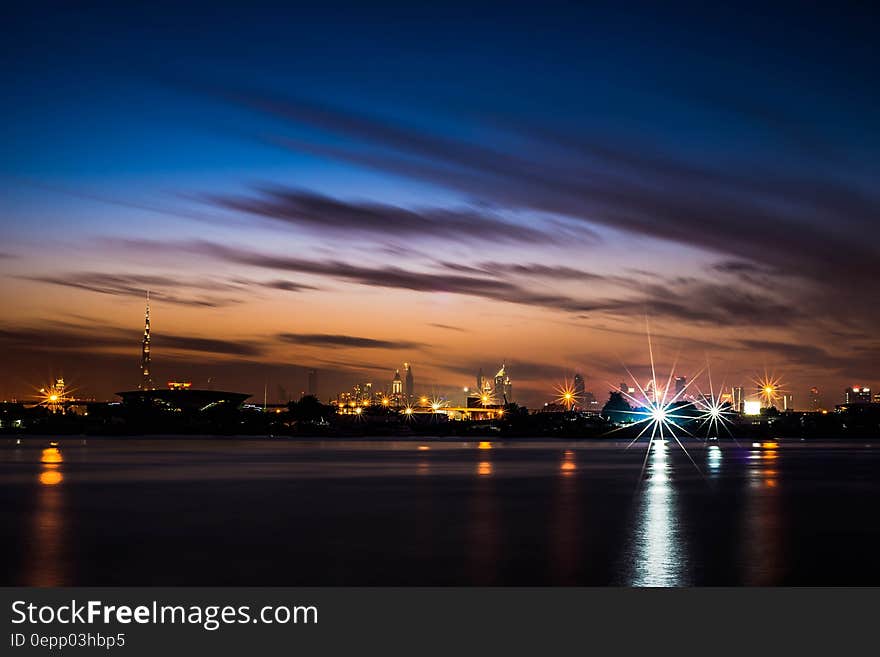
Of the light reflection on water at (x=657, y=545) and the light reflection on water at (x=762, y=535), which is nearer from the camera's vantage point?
the light reflection on water at (x=657, y=545)

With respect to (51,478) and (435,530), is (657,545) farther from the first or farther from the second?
(51,478)

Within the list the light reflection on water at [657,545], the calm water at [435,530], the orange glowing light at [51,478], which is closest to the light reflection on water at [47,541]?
the calm water at [435,530]

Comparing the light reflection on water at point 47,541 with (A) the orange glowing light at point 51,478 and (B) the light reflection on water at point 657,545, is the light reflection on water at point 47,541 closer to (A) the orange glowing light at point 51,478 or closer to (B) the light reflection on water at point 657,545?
(A) the orange glowing light at point 51,478

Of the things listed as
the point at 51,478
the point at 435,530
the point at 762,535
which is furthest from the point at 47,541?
the point at 51,478

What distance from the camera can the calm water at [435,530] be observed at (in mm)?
18203

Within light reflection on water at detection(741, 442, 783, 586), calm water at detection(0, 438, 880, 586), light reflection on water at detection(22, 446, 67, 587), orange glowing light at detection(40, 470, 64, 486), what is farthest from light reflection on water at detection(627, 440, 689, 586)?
orange glowing light at detection(40, 470, 64, 486)

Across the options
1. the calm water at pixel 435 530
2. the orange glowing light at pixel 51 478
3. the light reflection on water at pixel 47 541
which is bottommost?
the orange glowing light at pixel 51 478

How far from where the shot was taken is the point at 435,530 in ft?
79.5

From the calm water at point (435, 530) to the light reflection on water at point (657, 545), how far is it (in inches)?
2.2

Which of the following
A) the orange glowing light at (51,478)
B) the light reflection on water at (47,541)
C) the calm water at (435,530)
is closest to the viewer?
the light reflection on water at (47,541)

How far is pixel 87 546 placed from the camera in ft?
70.2

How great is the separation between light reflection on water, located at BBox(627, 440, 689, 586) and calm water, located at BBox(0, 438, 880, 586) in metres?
0.05
